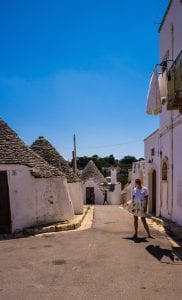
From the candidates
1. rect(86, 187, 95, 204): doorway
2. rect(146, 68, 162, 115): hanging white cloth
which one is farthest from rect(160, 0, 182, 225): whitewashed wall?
rect(86, 187, 95, 204): doorway

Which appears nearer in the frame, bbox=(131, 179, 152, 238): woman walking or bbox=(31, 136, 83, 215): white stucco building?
bbox=(131, 179, 152, 238): woman walking

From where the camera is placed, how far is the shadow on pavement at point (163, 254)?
749 centimetres

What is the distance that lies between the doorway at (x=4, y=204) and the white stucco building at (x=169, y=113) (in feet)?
17.4

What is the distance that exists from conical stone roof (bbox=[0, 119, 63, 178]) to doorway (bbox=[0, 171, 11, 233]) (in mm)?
573

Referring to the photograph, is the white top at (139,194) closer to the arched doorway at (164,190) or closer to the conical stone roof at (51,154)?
the arched doorway at (164,190)

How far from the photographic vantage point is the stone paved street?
18.4 ft

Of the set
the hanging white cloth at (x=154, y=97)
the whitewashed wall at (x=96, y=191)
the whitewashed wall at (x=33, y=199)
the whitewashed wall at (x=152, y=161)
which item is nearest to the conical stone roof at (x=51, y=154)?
the whitewashed wall at (x=152, y=161)

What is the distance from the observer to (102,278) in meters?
6.27

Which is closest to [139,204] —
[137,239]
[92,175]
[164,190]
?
[137,239]

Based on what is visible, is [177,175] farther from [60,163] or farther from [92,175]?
[92,175]

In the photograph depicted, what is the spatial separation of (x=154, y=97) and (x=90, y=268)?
21.5 ft

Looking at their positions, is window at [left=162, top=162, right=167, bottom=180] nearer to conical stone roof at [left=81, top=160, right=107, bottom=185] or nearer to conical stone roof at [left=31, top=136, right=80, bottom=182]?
conical stone roof at [left=31, top=136, right=80, bottom=182]

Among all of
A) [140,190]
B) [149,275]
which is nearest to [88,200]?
[140,190]

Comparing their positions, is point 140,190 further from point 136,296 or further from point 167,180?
point 136,296
